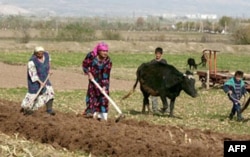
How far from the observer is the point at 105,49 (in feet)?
48.4

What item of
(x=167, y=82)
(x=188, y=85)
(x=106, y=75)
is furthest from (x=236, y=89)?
(x=106, y=75)

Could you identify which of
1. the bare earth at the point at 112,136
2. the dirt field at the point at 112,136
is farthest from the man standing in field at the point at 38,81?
the dirt field at the point at 112,136

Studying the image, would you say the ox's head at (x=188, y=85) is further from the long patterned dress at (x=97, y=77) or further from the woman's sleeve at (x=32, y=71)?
the woman's sleeve at (x=32, y=71)

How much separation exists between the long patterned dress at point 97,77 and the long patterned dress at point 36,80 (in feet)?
3.56

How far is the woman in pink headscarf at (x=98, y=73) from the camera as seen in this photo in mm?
14992

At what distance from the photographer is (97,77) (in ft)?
50.2

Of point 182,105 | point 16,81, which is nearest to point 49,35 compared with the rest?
point 16,81

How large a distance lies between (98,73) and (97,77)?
0.11m

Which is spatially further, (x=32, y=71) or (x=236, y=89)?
(x=236, y=89)

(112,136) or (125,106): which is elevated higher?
(112,136)

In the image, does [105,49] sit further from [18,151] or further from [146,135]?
[18,151]

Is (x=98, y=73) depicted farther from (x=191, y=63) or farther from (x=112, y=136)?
(x=191, y=63)

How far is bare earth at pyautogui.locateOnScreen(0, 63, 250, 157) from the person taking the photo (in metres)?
11.6

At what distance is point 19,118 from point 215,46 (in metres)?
59.8
